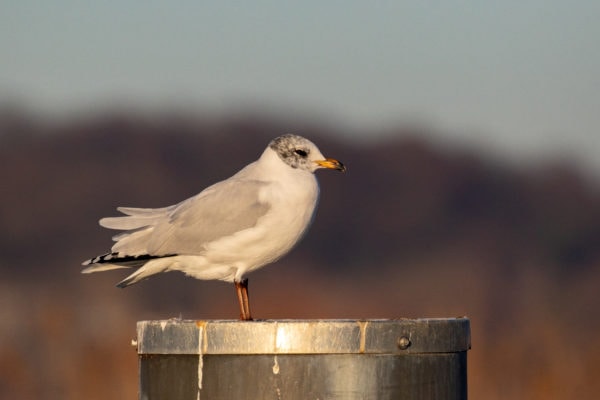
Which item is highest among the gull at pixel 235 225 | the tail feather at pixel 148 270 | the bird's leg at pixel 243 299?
the gull at pixel 235 225

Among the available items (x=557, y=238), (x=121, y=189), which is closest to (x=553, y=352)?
(x=557, y=238)

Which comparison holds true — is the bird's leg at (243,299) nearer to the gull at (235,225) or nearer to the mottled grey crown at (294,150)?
the gull at (235,225)

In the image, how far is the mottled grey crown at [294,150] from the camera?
687 centimetres

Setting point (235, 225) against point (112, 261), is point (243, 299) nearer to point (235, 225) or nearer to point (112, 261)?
point (235, 225)

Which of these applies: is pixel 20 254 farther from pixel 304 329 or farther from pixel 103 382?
pixel 304 329

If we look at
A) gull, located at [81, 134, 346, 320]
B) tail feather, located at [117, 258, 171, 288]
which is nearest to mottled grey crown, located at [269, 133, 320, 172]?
gull, located at [81, 134, 346, 320]

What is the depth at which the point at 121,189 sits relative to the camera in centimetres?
4269

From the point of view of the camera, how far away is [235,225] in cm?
678

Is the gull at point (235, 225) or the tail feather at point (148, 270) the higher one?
the gull at point (235, 225)

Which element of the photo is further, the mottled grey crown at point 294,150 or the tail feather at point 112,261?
the mottled grey crown at point 294,150

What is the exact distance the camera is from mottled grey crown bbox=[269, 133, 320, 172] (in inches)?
270

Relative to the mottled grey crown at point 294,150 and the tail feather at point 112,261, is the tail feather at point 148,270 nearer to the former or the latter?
the tail feather at point 112,261

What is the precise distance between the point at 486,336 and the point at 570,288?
237 inches

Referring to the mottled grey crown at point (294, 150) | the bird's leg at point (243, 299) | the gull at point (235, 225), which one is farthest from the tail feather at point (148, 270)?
the mottled grey crown at point (294, 150)
